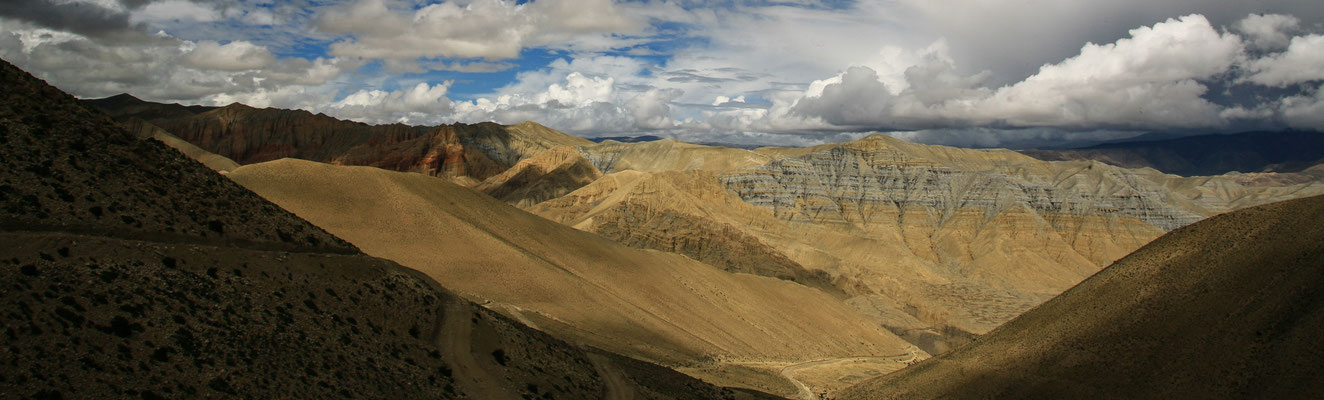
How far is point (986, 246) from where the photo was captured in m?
163

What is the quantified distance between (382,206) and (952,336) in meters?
81.1

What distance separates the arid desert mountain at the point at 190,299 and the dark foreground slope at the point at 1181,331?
1946 cm

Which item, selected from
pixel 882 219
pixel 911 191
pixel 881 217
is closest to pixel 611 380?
pixel 882 219

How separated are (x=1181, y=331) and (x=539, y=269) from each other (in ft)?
129

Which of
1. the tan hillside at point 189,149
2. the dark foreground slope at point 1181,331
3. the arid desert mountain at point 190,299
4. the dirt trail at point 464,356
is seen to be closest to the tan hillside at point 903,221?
the tan hillside at point 189,149

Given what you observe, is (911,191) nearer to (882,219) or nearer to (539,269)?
(882,219)

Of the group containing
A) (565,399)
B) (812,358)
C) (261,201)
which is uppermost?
(261,201)

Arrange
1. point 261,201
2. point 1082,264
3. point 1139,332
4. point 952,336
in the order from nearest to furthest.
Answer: point 261,201 < point 1139,332 < point 952,336 < point 1082,264

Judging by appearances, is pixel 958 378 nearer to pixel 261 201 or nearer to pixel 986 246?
pixel 261 201

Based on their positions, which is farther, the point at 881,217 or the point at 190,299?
the point at 881,217

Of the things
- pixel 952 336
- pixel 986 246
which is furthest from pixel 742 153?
pixel 952 336

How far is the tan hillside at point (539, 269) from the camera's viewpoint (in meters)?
52.3

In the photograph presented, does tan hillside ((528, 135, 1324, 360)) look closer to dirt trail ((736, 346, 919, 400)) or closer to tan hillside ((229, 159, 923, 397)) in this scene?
dirt trail ((736, 346, 919, 400))

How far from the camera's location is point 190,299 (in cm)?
1972
